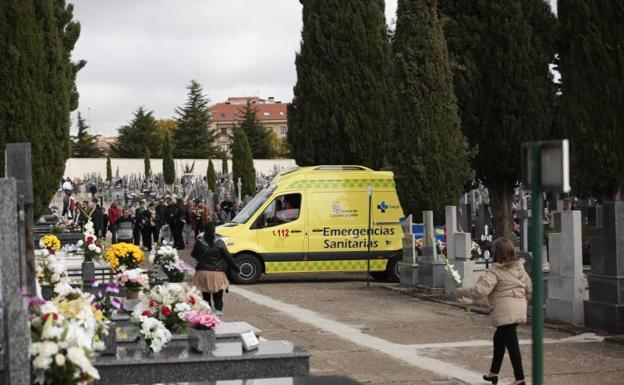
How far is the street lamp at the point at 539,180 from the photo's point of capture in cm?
609

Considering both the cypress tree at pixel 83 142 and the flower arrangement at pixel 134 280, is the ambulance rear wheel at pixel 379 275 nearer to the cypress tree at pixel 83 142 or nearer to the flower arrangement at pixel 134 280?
the flower arrangement at pixel 134 280

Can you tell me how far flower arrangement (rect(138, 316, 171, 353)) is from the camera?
30.5 ft

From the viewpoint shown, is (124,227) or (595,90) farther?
(124,227)

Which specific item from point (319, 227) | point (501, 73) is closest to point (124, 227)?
point (319, 227)

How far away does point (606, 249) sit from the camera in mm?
14078

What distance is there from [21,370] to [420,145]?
16.3 metres

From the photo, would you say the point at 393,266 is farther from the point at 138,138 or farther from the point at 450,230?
the point at 138,138

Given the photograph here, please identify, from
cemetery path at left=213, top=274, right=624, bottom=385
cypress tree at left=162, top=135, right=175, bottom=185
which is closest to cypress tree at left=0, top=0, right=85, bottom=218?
cemetery path at left=213, top=274, right=624, bottom=385

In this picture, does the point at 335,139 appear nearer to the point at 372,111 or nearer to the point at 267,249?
the point at 372,111

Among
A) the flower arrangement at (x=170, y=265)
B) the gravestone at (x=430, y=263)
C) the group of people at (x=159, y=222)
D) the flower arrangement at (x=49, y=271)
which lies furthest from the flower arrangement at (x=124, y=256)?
the group of people at (x=159, y=222)

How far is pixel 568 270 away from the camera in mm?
14969

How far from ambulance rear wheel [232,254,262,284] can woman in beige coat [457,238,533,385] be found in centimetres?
1346

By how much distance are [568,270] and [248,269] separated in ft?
32.6

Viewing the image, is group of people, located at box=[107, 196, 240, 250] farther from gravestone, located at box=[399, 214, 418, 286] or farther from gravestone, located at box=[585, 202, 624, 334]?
gravestone, located at box=[585, 202, 624, 334]
